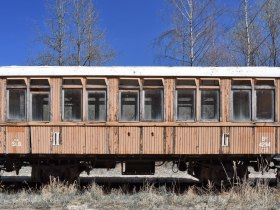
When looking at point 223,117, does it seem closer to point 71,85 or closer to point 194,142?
point 194,142

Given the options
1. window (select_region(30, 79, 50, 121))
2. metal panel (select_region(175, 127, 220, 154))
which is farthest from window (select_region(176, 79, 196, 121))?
window (select_region(30, 79, 50, 121))

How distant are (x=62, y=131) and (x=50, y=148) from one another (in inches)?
21.3

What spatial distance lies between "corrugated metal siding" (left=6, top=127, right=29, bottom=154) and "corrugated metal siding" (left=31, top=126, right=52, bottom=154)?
A: 182 mm

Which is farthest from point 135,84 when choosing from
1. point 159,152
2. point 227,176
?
point 227,176

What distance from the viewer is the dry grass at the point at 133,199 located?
948cm

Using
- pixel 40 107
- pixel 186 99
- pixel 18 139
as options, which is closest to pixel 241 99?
pixel 186 99

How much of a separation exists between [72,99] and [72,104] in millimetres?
134

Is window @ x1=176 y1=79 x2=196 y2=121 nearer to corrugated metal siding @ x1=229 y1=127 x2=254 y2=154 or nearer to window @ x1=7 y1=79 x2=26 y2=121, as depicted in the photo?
corrugated metal siding @ x1=229 y1=127 x2=254 y2=154

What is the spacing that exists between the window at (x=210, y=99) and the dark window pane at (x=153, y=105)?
1.10 m

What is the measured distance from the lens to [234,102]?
1153cm

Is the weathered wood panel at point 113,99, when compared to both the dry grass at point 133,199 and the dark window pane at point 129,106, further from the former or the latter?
the dry grass at point 133,199

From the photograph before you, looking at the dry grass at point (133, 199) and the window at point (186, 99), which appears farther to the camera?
the window at point (186, 99)

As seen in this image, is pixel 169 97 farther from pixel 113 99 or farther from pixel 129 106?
pixel 113 99

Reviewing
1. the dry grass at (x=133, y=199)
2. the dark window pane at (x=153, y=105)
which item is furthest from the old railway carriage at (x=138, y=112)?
the dry grass at (x=133, y=199)
